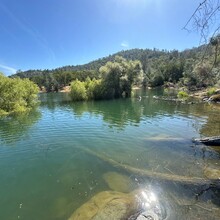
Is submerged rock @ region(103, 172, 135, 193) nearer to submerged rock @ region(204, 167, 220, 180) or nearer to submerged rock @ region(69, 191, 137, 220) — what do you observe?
submerged rock @ region(69, 191, 137, 220)

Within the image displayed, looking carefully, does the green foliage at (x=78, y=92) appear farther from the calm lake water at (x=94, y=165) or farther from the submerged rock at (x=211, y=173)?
the submerged rock at (x=211, y=173)

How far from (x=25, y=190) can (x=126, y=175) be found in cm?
649

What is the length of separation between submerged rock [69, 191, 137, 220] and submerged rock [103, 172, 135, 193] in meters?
0.62

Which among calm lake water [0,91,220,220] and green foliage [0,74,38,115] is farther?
green foliage [0,74,38,115]

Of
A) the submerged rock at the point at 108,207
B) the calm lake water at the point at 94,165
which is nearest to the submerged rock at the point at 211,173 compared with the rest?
the calm lake water at the point at 94,165

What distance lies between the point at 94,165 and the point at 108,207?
5.88 meters

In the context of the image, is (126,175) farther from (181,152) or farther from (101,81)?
(101,81)

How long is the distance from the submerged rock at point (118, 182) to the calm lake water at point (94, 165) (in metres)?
0.25

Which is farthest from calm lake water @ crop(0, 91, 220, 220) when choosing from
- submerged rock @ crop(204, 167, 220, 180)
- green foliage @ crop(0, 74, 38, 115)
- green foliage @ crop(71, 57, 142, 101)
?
green foliage @ crop(71, 57, 142, 101)

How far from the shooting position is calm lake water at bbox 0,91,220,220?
38.3ft

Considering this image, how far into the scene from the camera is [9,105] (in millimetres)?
49094

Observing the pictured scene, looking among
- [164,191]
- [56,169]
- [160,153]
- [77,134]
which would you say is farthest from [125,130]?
[164,191]

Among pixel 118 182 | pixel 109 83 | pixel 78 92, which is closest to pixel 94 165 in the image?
pixel 118 182

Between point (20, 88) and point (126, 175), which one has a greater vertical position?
point (20, 88)
